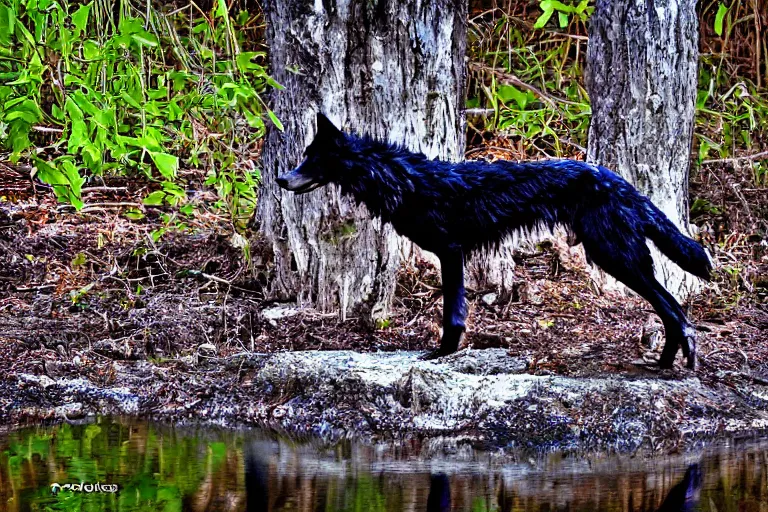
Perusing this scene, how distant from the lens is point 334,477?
5109 mm

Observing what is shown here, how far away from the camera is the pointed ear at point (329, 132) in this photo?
6559 mm

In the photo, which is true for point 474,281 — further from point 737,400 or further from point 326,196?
point 737,400

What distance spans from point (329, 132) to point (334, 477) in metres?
2.33

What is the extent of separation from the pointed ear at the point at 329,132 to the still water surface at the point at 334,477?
1848mm

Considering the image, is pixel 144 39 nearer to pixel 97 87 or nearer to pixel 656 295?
pixel 97 87

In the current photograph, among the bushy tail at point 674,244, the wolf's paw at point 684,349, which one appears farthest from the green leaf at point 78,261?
the wolf's paw at point 684,349

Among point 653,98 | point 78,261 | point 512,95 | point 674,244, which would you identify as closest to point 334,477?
point 674,244

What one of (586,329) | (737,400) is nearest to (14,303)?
(586,329)

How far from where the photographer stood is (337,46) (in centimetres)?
773

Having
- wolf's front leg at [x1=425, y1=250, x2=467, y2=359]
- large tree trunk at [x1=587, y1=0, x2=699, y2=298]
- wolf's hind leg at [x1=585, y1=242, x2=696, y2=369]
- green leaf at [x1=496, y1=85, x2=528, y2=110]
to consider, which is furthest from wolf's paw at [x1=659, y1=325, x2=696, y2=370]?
green leaf at [x1=496, y1=85, x2=528, y2=110]

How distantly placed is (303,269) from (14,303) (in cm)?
222

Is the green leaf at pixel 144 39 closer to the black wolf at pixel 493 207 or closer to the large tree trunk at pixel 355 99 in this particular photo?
the black wolf at pixel 493 207

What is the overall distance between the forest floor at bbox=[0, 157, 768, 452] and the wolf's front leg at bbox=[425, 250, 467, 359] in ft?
1.47

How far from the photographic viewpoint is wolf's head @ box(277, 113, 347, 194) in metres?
6.64
